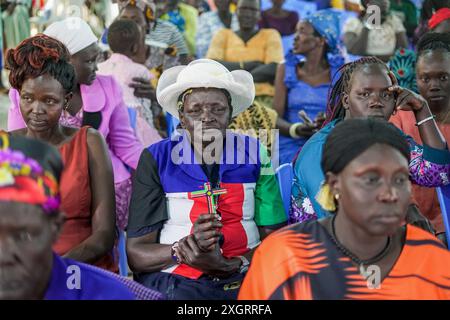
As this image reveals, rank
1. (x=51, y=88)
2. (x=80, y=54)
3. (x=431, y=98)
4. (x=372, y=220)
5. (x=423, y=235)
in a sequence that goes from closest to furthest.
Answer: (x=372, y=220), (x=423, y=235), (x=51, y=88), (x=431, y=98), (x=80, y=54)

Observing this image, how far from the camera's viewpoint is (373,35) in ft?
20.9

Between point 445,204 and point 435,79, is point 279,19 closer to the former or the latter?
point 435,79

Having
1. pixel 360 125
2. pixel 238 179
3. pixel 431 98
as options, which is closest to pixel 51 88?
pixel 238 179

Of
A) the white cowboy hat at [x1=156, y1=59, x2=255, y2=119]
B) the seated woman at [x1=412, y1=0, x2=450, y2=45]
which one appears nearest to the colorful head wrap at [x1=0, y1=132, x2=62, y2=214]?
the white cowboy hat at [x1=156, y1=59, x2=255, y2=119]

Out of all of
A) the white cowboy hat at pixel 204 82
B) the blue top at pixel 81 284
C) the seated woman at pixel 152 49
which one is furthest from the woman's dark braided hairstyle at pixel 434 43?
the blue top at pixel 81 284

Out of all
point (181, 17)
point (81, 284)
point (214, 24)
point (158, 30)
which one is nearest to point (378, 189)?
point (81, 284)

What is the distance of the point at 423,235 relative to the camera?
2379mm

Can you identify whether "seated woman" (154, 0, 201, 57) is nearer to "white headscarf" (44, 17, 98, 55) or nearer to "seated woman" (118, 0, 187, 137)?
"seated woman" (118, 0, 187, 137)

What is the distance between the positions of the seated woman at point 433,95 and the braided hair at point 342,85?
13.7 inches

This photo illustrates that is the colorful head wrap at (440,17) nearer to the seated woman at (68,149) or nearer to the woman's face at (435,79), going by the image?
the woman's face at (435,79)

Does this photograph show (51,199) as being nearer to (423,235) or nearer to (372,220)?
(372,220)

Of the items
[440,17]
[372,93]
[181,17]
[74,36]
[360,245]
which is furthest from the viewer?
[181,17]

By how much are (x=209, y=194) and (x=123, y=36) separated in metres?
2.60
